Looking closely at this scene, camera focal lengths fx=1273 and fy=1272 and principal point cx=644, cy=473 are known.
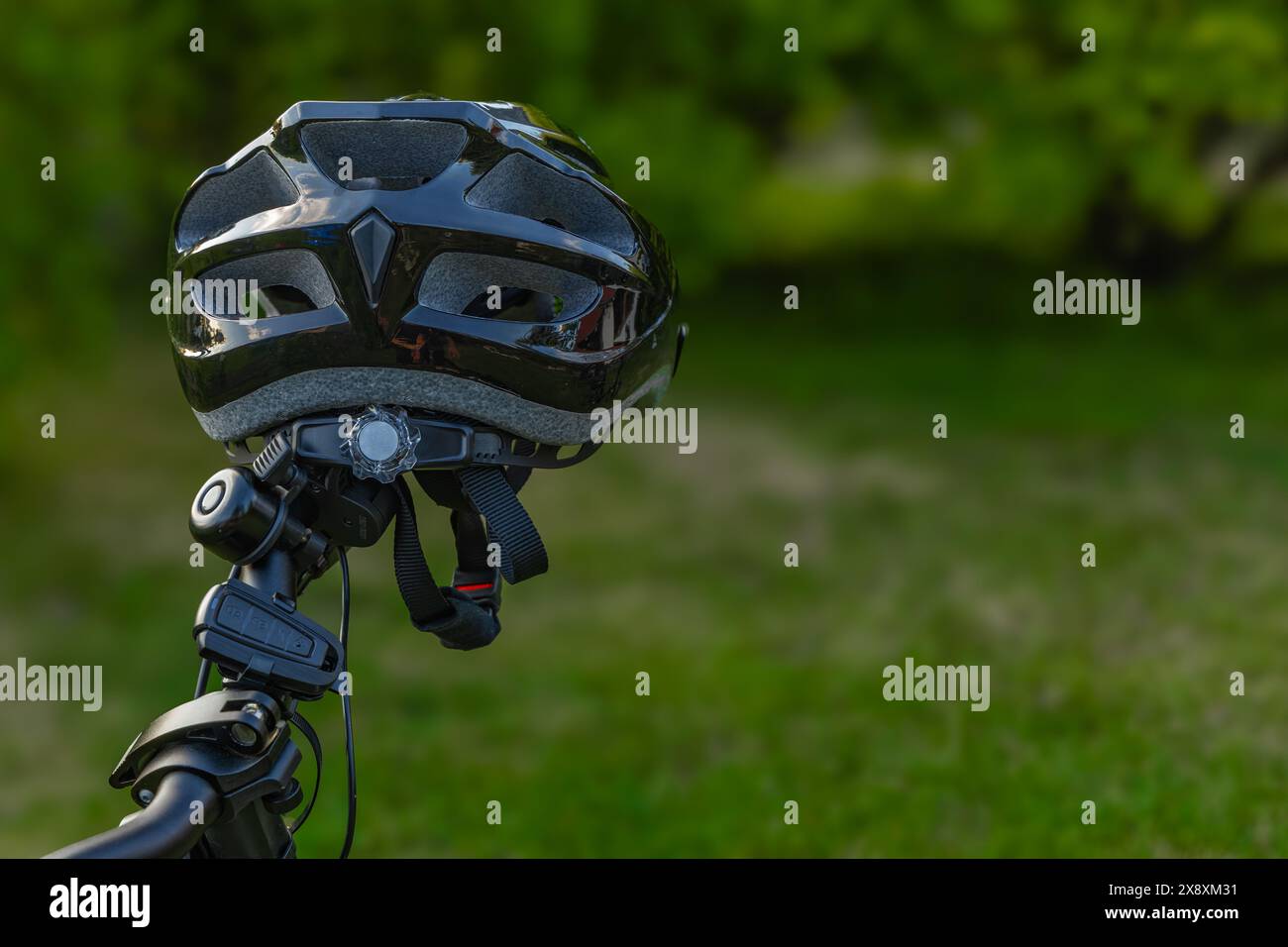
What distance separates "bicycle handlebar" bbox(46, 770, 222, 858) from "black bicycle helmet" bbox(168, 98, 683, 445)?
0.85 meters

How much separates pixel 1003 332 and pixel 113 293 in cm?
1161

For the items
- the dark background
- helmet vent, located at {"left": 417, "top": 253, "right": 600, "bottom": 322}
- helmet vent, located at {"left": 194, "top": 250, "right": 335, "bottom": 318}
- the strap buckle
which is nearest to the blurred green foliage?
the dark background

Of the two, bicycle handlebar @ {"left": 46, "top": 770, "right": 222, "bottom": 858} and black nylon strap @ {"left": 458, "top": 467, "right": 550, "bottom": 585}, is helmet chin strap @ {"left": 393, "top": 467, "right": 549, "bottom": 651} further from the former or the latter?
bicycle handlebar @ {"left": 46, "top": 770, "right": 222, "bottom": 858}

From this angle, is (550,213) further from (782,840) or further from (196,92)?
(196,92)

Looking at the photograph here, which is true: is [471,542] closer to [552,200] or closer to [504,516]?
[504,516]

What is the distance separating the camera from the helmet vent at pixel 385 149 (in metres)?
2.86

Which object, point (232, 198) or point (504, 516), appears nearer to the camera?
point (504, 516)

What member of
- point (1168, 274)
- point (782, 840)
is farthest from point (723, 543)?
point (1168, 274)

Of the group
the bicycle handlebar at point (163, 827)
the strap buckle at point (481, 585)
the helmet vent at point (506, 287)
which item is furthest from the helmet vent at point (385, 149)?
the bicycle handlebar at point (163, 827)

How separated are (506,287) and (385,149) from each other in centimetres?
41

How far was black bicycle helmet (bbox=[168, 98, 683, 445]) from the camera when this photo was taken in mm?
2797

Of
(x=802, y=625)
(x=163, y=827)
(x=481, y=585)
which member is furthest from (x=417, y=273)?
(x=802, y=625)

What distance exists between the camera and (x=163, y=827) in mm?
2391

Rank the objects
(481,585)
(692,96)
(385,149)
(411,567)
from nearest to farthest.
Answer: (385,149) < (411,567) < (481,585) < (692,96)
